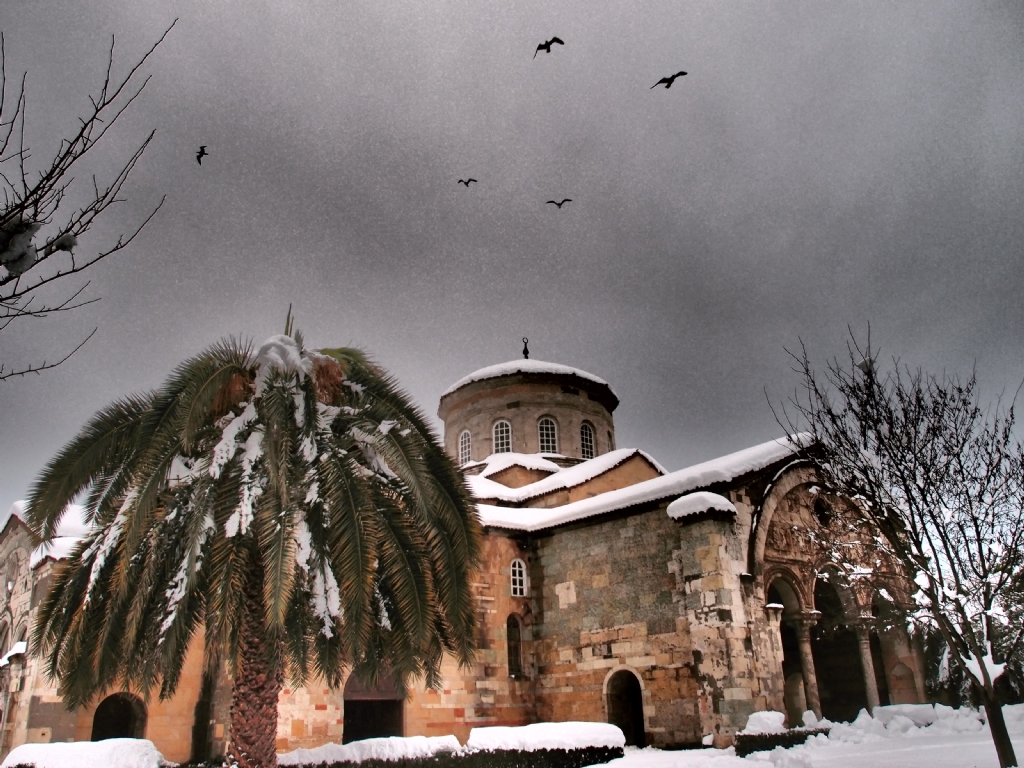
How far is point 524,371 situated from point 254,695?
16.8 meters

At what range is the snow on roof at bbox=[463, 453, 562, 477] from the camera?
23109 mm

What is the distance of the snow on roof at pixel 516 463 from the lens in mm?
23109

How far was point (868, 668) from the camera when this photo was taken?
17.3m

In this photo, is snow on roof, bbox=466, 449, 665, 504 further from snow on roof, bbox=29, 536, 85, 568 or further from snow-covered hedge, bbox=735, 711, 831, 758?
snow on roof, bbox=29, 536, 85, 568

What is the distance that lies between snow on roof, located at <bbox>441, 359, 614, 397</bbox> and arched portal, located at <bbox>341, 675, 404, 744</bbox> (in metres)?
10.7

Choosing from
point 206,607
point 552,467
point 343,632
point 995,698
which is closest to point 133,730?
point 206,607

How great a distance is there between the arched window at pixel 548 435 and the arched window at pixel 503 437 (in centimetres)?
101

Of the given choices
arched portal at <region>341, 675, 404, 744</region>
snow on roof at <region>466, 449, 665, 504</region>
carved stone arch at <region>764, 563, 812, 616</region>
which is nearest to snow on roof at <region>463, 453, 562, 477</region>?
snow on roof at <region>466, 449, 665, 504</region>

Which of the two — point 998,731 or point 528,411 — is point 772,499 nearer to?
point 998,731

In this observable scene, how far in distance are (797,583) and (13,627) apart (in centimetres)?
1762

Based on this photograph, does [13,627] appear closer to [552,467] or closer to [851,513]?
[552,467]

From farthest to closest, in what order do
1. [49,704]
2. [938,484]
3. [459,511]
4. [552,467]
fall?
[552,467], [49,704], [938,484], [459,511]

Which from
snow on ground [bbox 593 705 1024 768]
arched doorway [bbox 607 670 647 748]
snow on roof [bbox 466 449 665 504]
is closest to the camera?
snow on ground [bbox 593 705 1024 768]

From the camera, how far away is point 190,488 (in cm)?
941
